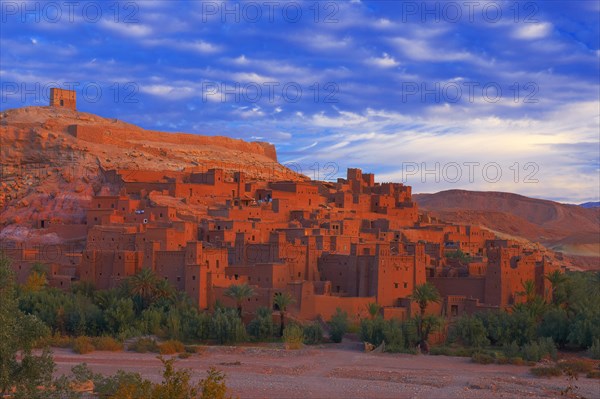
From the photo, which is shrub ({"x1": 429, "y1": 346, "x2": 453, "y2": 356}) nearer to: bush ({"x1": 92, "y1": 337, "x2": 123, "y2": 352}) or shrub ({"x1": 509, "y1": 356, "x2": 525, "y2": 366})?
shrub ({"x1": 509, "y1": 356, "x2": 525, "y2": 366})

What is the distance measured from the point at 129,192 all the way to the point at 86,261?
10.6 m

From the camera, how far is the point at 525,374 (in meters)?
24.3

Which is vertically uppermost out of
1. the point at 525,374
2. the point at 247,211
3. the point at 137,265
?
the point at 247,211

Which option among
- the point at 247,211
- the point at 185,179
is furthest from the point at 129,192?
the point at 247,211

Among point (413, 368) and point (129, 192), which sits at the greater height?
point (129, 192)

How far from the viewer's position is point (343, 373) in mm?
24156

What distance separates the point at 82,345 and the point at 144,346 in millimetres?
1913

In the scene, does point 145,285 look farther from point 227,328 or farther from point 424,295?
point 424,295

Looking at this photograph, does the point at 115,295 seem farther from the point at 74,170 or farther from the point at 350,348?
the point at 74,170

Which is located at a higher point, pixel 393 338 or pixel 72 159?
pixel 72 159

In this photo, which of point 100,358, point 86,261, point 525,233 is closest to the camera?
point 100,358

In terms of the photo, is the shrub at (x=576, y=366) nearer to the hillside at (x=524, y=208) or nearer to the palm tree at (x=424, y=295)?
the palm tree at (x=424, y=295)

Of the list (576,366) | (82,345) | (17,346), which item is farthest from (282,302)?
(17,346)

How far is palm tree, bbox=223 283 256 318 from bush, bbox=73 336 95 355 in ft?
16.3
